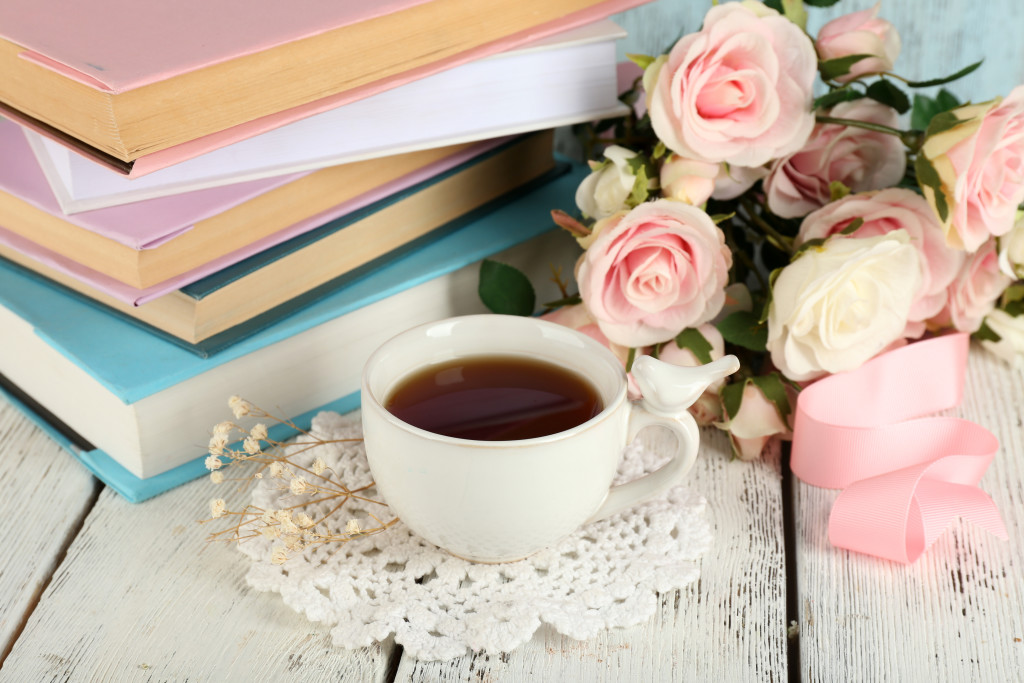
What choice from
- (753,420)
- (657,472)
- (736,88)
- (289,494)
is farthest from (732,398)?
(289,494)

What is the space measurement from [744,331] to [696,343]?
0.05 meters

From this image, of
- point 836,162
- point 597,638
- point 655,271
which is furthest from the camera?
point 836,162

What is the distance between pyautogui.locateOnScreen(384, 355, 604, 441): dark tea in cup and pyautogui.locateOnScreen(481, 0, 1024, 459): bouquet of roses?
83 mm

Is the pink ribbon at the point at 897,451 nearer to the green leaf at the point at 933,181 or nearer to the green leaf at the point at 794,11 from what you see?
the green leaf at the point at 933,181

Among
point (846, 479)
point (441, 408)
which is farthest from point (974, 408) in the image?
point (441, 408)

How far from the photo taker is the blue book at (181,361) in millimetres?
672

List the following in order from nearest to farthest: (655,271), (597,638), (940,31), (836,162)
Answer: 1. (597,638)
2. (655,271)
3. (836,162)
4. (940,31)

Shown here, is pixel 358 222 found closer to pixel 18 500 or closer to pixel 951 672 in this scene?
pixel 18 500

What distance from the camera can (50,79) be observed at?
0.59 metres

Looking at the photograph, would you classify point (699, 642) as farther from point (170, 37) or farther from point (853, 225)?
point (170, 37)

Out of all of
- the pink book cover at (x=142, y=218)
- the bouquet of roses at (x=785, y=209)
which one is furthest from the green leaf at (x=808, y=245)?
the pink book cover at (x=142, y=218)

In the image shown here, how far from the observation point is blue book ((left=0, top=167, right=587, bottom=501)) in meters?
0.67

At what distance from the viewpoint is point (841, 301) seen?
67 cm

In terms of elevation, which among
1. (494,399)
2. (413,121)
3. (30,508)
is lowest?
(30,508)
